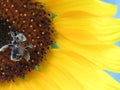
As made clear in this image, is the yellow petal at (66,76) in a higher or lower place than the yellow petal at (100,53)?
lower

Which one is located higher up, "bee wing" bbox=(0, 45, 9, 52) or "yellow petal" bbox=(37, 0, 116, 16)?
"yellow petal" bbox=(37, 0, 116, 16)

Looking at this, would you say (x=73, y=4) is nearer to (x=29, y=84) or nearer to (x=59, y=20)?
(x=59, y=20)

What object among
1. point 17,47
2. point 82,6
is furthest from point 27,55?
point 82,6

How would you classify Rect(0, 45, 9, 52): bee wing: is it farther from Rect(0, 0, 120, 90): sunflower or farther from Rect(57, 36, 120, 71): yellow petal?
Rect(57, 36, 120, 71): yellow petal

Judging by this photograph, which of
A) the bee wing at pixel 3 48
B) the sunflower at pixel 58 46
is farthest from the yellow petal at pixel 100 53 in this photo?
the bee wing at pixel 3 48

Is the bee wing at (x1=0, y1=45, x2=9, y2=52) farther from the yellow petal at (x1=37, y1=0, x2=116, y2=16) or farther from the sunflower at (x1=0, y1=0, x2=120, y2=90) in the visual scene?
the yellow petal at (x1=37, y1=0, x2=116, y2=16)

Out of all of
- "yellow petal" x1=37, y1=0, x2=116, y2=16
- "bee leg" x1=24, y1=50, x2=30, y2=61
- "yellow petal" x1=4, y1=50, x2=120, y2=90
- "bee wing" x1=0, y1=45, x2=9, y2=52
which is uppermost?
"yellow petal" x1=37, y1=0, x2=116, y2=16

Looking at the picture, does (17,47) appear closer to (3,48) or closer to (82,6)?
(3,48)

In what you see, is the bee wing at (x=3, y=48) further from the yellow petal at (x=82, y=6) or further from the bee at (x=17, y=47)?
the yellow petal at (x=82, y=6)

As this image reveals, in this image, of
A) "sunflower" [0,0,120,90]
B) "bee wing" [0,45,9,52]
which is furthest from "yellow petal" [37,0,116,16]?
"bee wing" [0,45,9,52]
